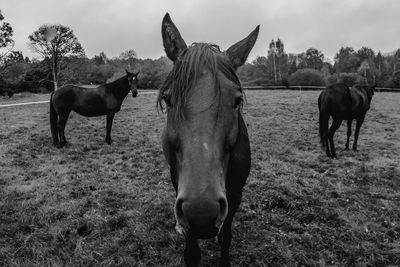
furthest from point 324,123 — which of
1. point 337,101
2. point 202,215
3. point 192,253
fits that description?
point 202,215

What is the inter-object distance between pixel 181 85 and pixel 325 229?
3.36 m

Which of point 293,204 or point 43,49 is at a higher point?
point 43,49

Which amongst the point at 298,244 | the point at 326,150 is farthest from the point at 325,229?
the point at 326,150

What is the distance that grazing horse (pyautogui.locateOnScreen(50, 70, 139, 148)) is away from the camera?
9.12m

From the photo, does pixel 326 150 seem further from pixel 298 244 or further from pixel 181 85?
pixel 181 85

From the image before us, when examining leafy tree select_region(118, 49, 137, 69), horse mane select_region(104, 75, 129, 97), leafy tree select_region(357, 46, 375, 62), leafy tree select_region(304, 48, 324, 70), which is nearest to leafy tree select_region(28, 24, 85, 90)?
leafy tree select_region(118, 49, 137, 69)

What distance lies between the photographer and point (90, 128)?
12562 millimetres

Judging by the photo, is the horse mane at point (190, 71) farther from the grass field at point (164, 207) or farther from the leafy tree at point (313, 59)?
the leafy tree at point (313, 59)

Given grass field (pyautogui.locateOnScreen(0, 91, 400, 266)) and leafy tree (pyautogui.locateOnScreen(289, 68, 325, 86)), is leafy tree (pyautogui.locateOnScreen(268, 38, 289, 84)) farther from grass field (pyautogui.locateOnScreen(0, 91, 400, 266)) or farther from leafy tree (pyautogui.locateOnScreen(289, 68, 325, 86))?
grass field (pyautogui.locateOnScreen(0, 91, 400, 266))

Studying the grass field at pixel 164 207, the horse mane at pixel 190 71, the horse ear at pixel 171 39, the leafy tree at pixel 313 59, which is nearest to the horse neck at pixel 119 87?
the grass field at pixel 164 207

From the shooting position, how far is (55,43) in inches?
1446

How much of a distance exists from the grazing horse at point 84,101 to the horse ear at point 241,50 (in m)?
7.73

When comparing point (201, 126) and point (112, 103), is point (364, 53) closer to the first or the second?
point (112, 103)

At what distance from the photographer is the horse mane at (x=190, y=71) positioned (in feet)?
7.30
